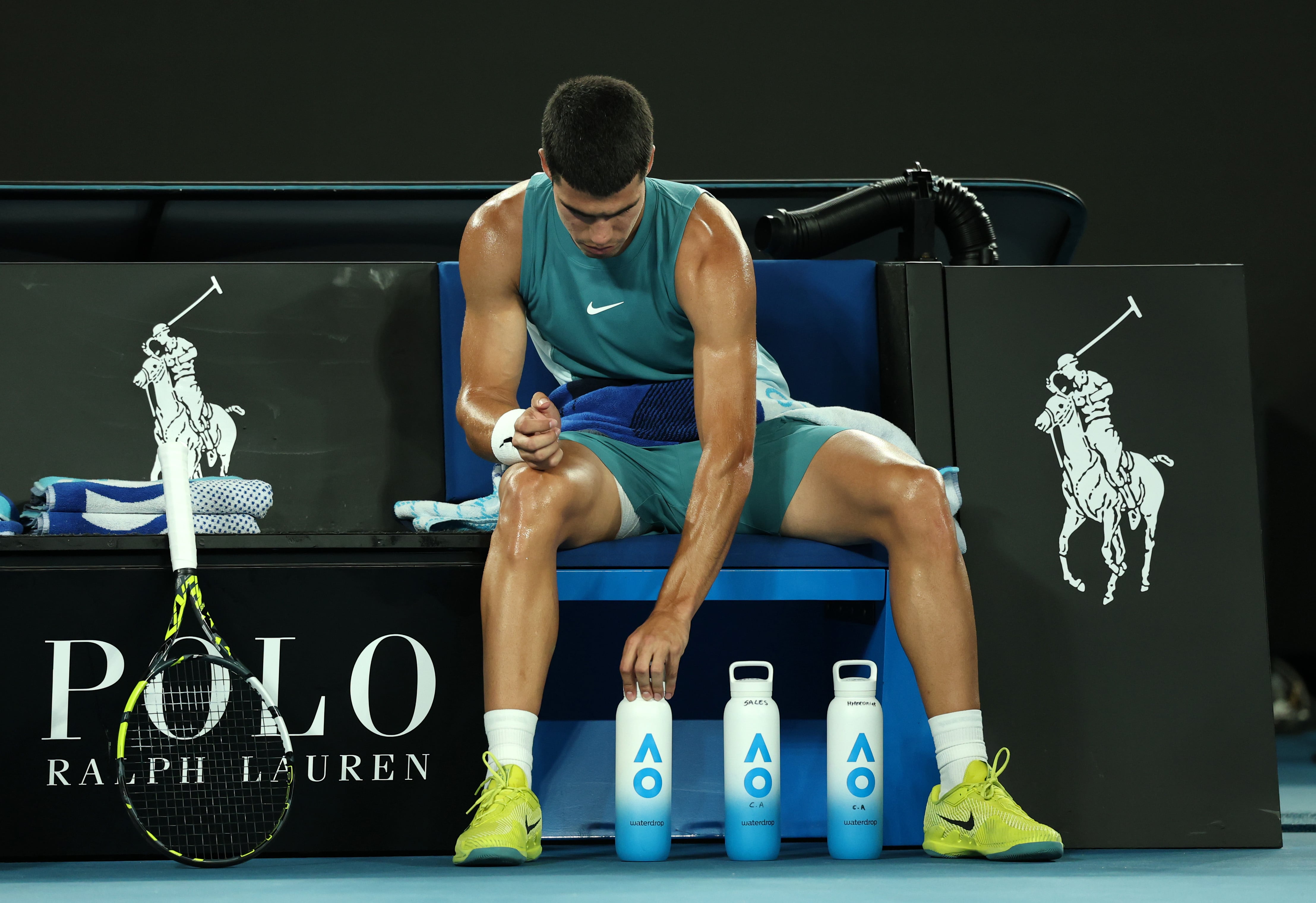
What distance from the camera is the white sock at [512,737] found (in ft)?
5.83

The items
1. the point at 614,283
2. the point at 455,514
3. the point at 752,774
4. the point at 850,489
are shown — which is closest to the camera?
the point at 752,774

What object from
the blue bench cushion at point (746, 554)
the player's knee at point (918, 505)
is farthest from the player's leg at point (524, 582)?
the player's knee at point (918, 505)

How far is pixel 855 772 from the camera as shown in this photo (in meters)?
1.89

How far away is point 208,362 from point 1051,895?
1.83 m

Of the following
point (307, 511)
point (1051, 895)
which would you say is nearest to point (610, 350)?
point (307, 511)

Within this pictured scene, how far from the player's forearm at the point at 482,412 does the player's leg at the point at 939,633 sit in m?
0.53

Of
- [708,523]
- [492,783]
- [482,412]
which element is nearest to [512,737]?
[492,783]

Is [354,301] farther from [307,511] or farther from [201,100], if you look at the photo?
[201,100]

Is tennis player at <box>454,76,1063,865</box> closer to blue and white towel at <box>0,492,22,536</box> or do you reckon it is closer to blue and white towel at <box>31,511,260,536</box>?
blue and white towel at <box>31,511,260,536</box>

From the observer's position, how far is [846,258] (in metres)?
2.82

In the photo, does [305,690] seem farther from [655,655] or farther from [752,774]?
[752,774]

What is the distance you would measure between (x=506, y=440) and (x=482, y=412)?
12cm

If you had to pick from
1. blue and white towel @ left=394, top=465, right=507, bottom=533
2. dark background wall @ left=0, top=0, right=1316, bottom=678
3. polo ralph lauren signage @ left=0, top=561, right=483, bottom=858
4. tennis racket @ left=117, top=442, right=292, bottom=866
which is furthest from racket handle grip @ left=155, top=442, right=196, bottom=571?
dark background wall @ left=0, top=0, right=1316, bottom=678

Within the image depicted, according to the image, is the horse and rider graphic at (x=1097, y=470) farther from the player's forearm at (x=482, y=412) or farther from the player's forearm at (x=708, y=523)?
the player's forearm at (x=482, y=412)
